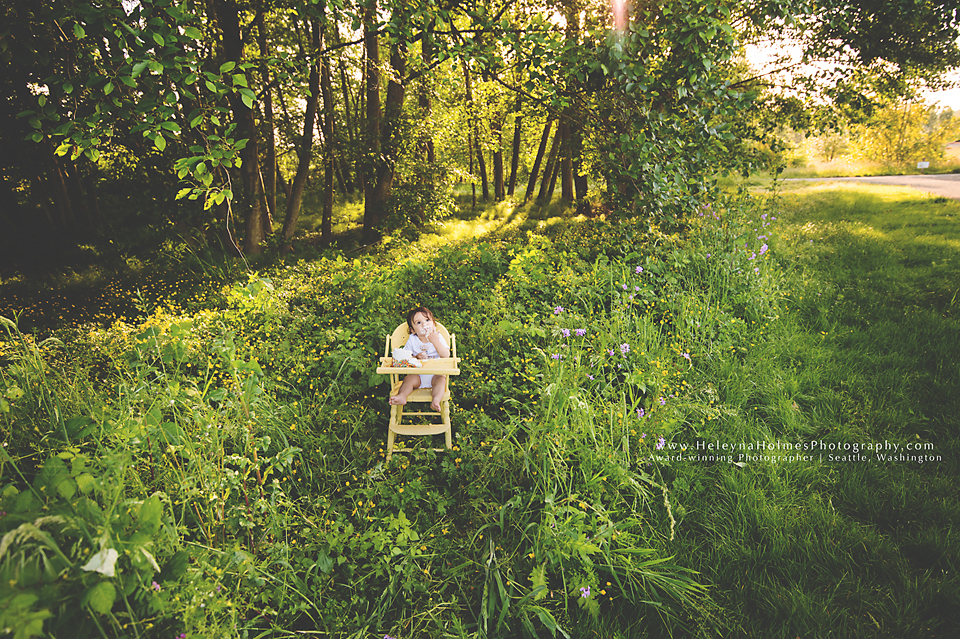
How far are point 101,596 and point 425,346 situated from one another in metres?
2.30

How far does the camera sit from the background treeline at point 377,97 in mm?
2732

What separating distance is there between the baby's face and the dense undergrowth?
74 cm

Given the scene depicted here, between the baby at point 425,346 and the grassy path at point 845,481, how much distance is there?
1.97 meters

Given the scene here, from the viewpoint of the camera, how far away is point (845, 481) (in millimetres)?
2885

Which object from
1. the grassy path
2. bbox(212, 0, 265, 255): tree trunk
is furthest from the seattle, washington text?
bbox(212, 0, 265, 255): tree trunk

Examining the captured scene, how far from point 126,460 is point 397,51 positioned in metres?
10.1

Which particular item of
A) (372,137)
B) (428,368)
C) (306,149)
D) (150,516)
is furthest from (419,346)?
(306,149)

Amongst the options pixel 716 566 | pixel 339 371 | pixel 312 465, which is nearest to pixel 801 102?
pixel 716 566

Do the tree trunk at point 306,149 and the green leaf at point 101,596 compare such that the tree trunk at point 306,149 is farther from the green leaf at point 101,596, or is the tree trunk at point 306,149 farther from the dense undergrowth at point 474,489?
the green leaf at point 101,596

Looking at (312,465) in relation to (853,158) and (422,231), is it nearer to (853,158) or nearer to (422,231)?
(422,231)

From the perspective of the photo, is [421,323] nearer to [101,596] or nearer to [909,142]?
[101,596]

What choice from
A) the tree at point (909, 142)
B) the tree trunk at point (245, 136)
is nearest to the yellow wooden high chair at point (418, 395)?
the tree trunk at point (245, 136)

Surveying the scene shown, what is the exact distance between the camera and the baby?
3.22 metres

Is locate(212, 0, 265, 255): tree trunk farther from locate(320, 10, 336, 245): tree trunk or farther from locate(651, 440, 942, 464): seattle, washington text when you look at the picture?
locate(651, 440, 942, 464): seattle, washington text
